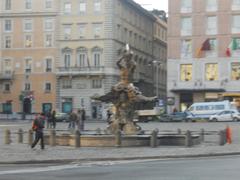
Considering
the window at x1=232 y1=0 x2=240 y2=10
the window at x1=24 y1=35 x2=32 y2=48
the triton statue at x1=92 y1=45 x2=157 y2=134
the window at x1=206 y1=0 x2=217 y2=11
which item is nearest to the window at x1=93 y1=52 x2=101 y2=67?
the window at x1=24 y1=35 x2=32 y2=48

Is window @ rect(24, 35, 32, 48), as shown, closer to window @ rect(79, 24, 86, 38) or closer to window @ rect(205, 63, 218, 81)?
window @ rect(79, 24, 86, 38)

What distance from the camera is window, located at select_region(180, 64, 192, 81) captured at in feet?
258

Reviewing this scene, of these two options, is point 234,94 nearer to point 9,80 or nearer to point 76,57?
point 76,57

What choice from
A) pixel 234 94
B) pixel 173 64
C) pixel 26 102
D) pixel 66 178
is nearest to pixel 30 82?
pixel 26 102

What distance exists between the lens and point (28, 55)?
9106cm

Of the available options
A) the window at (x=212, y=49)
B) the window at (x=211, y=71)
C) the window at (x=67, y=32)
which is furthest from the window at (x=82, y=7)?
the window at (x=211, y=71)

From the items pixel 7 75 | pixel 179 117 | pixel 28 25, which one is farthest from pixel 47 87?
pixel 179 117

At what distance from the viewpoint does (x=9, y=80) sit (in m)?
91.4

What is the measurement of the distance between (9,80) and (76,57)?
10.2m

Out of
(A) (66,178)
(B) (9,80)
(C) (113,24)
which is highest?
(C) (113,24)

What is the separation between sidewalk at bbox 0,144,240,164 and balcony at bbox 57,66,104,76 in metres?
58.6

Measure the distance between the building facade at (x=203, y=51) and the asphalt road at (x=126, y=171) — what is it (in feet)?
184

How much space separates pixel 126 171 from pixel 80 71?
70.7 m

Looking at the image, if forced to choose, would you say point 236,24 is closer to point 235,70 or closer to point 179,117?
point 235,70
